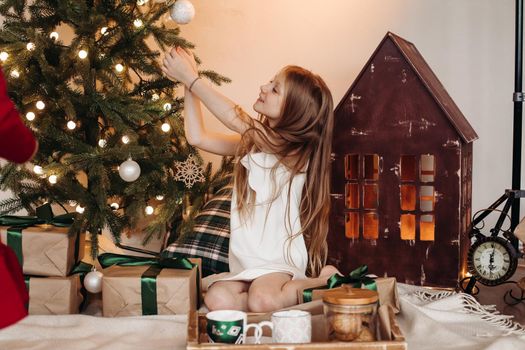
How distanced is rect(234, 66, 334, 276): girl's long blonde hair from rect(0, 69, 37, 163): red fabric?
1.03 m

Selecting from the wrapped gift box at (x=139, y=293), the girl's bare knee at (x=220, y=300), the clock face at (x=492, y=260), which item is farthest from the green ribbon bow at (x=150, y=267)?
the clock face at (x=492, y=260)

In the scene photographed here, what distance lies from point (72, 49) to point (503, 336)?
1637mm

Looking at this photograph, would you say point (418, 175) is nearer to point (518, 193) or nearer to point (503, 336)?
point (518, 193)

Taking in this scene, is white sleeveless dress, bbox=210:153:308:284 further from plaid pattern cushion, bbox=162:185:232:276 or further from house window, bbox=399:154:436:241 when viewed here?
house window, bbox=399:154:436:241

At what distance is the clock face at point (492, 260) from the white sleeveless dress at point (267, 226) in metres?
0.65

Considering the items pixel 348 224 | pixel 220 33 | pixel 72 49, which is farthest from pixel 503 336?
pixel 220 33

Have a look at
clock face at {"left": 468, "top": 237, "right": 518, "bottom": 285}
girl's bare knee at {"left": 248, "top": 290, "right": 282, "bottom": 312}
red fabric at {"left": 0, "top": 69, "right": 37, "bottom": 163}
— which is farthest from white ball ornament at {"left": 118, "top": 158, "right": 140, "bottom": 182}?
clock face at {"left": 468, "top": 237, "right": 518, "bottom": 285}

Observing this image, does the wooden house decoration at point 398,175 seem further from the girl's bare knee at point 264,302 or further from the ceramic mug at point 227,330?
the ceramic mug at point 227,330

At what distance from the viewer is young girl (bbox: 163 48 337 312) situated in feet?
7.04

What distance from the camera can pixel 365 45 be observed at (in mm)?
3180

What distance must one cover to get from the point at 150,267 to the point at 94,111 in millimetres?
634

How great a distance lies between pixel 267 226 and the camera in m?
2.15

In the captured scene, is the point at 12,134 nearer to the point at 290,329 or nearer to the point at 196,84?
the point at 290,329

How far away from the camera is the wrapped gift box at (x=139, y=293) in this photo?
1.92 m
